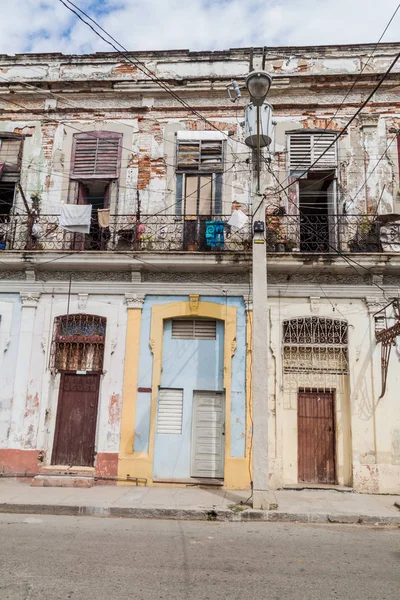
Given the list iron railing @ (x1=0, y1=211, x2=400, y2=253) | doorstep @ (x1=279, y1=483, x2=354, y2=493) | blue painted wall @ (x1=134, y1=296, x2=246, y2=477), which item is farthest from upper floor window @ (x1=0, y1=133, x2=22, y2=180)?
doorstep @ (x1=279, y1=483, x2=354, y2=493)

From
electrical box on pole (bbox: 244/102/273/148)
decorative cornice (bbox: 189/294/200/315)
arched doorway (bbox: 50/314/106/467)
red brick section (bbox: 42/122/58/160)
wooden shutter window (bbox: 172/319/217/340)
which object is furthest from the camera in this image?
red brick section (bbox: 42/122/58/160)

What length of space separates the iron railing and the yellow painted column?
1.26 metres

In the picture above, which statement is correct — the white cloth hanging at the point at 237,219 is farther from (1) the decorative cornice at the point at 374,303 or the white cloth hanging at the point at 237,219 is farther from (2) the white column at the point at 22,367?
(2) the white column at the point at 22,367

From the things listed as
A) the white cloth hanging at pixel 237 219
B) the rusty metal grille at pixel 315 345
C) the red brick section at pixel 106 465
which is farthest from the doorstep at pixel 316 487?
the white cloth hanging at pixel 237 219

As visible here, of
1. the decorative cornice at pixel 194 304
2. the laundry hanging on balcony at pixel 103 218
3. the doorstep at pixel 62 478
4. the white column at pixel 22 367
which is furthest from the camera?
the laundry hanging on balcony at pixel 103 218

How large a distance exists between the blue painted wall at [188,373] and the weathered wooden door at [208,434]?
6.4 inches

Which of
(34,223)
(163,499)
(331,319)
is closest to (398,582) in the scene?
(163,499)

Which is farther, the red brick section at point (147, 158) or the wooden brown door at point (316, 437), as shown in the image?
the red brick section at point (147, 158)

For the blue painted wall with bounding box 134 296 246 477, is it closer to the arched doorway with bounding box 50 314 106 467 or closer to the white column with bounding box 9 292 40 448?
the arched doorway with bounding box 50 314 106 467

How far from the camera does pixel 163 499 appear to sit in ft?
27.6

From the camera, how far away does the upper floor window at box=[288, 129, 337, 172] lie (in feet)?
36.4

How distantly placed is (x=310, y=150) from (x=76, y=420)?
25.6 feet

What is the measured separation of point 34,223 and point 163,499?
6371 mm

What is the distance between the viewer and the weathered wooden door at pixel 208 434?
32.4ft
